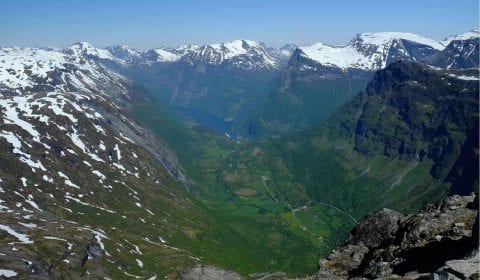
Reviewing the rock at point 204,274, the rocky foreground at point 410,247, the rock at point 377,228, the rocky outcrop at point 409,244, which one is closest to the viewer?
the rocky foreground at point 410,247

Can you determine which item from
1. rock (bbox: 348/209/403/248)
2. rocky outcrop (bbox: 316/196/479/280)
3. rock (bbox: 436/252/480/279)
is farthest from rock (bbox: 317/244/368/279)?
rock (bbox: 436/252/480/279)

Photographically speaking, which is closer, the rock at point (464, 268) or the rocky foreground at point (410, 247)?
the rock at point (464, 268)

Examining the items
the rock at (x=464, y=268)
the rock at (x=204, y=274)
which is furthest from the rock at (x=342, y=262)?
the rock at (x=464, y=268)

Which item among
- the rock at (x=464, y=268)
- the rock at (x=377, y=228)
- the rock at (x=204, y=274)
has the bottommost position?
the rock at (x=204, y=274)

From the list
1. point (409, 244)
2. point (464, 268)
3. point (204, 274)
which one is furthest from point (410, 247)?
point (204, 274)

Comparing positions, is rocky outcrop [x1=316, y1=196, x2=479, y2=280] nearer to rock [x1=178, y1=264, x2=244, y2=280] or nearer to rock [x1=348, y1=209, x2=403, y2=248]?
rock [x1=348, y1=209, x2=403, y2=248]

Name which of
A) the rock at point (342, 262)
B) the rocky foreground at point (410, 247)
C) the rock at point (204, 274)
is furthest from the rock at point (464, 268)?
the rock at point (204, 274)

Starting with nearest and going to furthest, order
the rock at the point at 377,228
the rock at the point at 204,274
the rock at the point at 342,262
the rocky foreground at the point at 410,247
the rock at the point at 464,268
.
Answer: the rock at the point at 464,268 → the rocky foreground at the point at 410,247 → the rock at the point at 342,262 → the rock at the point at 377,228 → the rock at the point at 204,274

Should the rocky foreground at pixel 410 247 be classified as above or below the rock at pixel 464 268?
below

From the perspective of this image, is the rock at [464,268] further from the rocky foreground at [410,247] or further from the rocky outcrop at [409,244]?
the rocky outcrop at [409,244]
